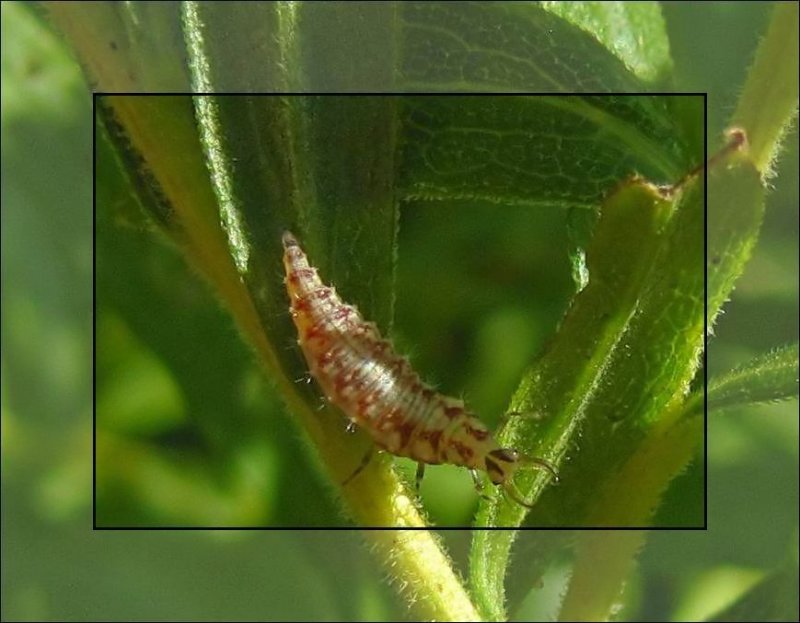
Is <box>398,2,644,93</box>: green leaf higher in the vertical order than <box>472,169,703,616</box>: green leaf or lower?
higher

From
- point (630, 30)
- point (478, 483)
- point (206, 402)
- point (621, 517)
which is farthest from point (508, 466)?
point (206, 402)

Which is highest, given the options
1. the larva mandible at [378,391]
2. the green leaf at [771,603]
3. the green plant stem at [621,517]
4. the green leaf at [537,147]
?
the green leaf at [537,147]

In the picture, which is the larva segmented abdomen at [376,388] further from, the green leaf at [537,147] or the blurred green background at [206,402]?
the blurred green background at [206,402]

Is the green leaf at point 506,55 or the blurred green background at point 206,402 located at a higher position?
the green leaf at point 506,55

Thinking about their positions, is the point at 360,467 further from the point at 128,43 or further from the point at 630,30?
the point at 630,30

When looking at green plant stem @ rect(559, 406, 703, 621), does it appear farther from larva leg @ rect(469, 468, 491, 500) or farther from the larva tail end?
the larva tail end

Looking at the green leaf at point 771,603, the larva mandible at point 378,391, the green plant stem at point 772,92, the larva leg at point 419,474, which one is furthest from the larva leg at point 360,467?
the green leaf at point 771,603

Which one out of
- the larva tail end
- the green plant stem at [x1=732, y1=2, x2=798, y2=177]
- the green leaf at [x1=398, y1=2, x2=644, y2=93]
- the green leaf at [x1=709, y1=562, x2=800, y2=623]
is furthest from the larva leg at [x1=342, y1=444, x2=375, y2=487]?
the green leaf at [x1=709, y1=562, x2=800, y2=623]

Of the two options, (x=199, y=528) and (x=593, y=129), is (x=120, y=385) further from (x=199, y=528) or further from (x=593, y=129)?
(x=593, y=129)
